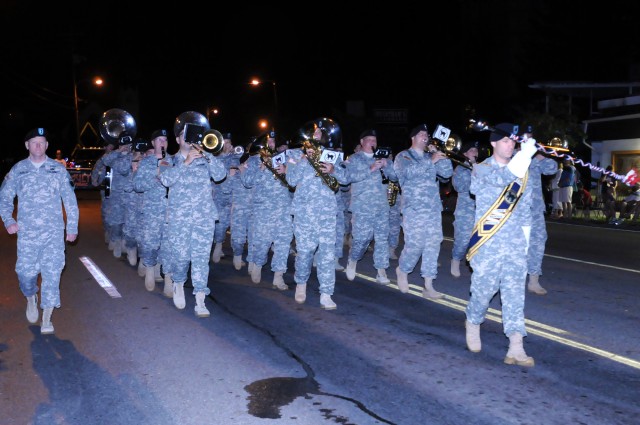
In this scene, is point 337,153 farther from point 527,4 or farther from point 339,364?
point 527,4

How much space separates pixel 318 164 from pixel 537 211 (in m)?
2.71

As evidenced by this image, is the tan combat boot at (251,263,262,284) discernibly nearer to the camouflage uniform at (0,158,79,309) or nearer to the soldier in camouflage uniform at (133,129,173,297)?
the soldier in camouflage uniform at (133,129,173,297)

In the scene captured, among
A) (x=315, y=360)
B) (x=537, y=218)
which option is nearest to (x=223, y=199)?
(x=537, y=218)

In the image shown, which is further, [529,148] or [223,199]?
[223,199]

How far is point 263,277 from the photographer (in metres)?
10.9

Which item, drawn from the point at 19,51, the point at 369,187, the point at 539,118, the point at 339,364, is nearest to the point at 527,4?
the point at 539,118

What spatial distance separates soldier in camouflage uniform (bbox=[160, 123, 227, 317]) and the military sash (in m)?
3.22

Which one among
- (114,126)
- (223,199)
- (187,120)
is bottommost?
(223,199)

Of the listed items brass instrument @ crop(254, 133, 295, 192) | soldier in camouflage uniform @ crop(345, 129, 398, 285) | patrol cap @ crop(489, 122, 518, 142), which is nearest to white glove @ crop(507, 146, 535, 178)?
patrol cap @ crop(489, 122, 518, 142)

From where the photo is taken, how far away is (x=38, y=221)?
7535 millimetres

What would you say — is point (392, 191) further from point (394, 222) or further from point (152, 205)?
point (152, 205)

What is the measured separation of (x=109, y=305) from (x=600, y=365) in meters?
5.60

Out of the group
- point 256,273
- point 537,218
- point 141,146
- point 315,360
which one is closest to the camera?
point 315,360

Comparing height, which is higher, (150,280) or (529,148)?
(529,148)
